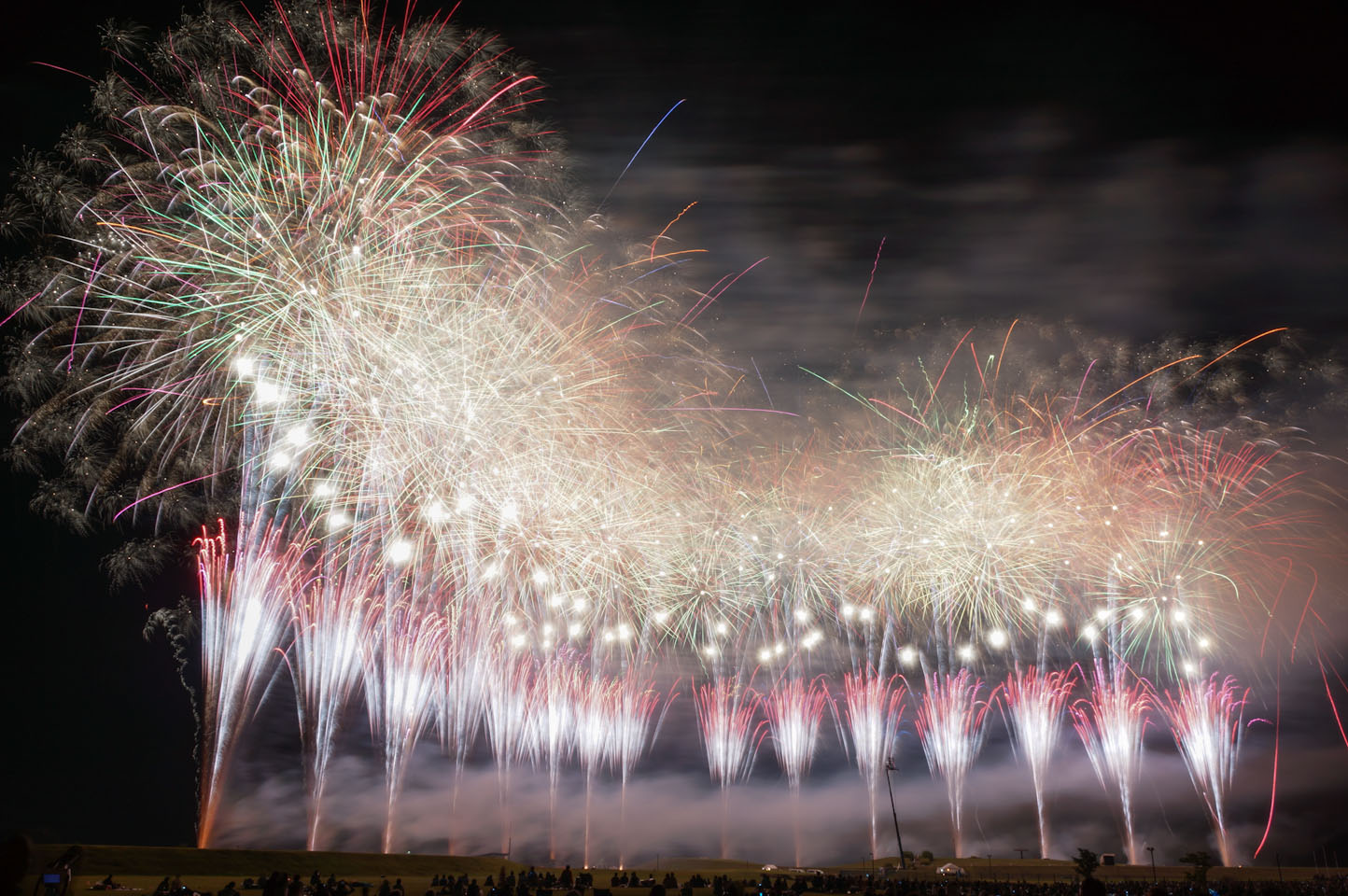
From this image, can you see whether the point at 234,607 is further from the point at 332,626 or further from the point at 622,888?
the point at 622,888

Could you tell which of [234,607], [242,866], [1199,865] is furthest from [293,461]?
[1199,865]

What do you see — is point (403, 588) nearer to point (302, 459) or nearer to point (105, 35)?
point (302, 459)

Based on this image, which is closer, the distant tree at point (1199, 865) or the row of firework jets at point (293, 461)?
the row of firework jets at point (293, 461)

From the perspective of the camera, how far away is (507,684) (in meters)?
34.7

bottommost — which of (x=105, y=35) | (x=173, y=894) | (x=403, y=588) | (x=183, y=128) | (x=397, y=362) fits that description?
(x=173, y=894)

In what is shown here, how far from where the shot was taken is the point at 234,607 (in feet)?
84.4

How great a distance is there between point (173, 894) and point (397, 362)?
543 inches

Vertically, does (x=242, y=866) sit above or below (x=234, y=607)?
below

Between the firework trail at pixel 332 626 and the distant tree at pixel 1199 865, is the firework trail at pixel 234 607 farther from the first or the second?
the distant tree at pixel 1199 865

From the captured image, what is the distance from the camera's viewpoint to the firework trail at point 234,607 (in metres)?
25.7

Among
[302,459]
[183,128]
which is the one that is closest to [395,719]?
[302,459]

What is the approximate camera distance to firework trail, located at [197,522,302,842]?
1012 inches

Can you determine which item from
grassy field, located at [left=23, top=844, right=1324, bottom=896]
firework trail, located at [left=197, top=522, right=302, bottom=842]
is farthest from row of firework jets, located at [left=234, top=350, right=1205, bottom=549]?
grassy field, located at [left=23, top=844, right=1324, bottom=896]

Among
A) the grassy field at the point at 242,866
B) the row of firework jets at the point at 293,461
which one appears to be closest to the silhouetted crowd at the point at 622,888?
the grassy field at the point at 242,866
